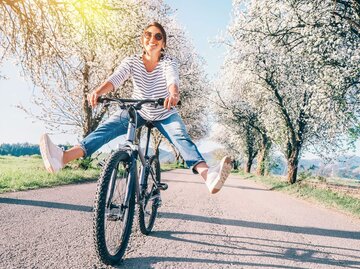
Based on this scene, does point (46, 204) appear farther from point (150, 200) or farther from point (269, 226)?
point (269, 226)

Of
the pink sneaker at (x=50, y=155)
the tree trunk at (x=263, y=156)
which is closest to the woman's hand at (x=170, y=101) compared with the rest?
the pink sneaker at (x=50, y=155)

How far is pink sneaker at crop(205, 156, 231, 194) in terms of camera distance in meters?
3.56

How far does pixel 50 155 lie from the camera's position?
11.2 feet

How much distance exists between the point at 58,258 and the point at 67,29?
8.47 metres

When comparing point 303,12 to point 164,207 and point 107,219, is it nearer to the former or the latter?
point 164,207

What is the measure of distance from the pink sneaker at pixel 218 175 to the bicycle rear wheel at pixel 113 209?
80 centimetres

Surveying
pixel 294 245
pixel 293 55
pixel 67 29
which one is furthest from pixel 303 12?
pixel 294 245

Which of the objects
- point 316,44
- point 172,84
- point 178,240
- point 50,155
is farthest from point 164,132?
point 316,44

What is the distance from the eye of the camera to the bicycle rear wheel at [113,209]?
3.01m

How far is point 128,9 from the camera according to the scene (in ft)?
37.6

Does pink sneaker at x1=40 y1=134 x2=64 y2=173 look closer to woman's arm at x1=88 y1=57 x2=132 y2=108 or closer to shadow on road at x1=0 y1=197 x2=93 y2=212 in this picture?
→ woman's arm at x1=88 y1=57 x2=132 y2=108

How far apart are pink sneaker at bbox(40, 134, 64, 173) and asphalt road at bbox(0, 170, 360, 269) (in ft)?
2.68

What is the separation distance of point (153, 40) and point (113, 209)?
2.02m

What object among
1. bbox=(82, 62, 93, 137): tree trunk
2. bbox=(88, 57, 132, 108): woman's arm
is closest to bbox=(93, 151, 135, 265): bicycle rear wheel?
bbox=(88, 57, 132, 108): woman's arm
